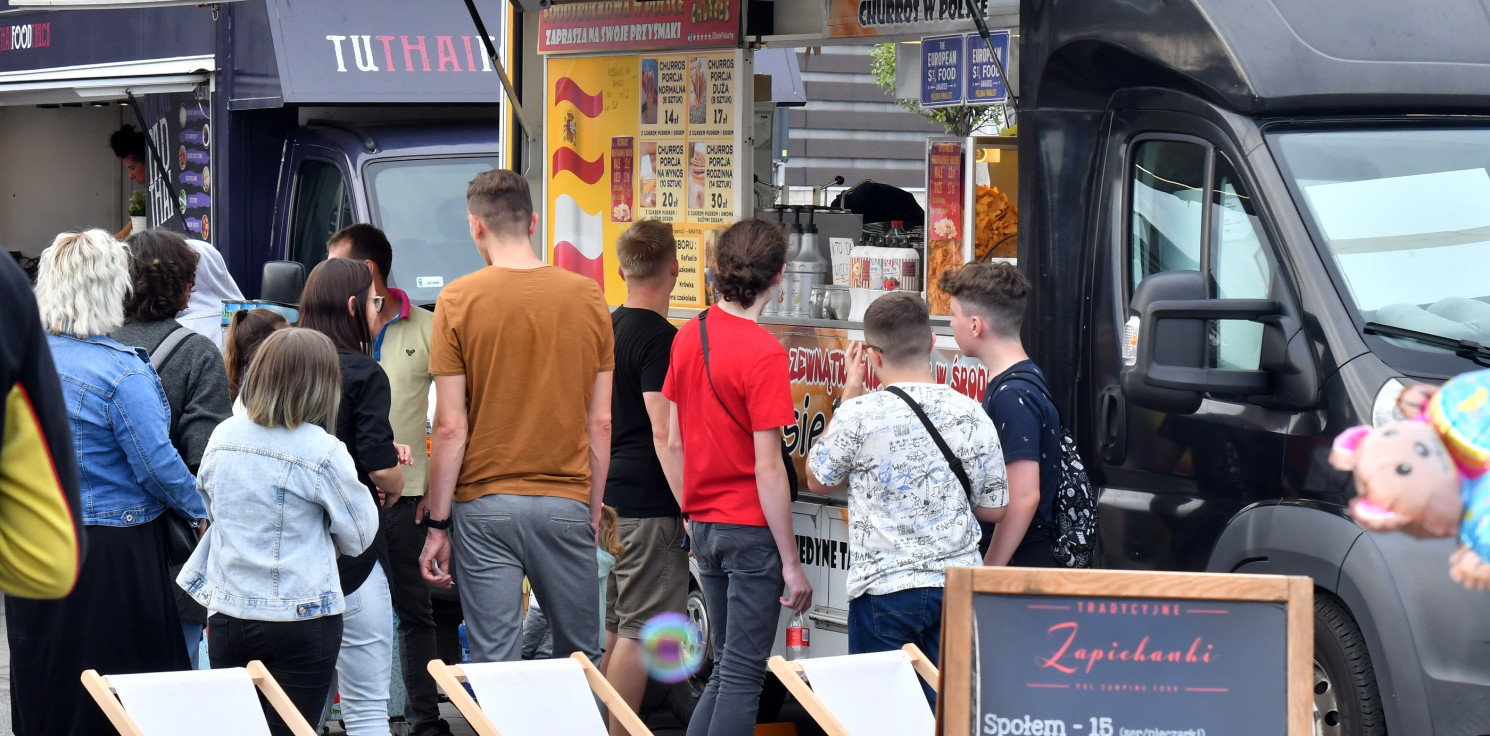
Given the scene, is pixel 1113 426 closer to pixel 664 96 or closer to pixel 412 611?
pixel 664 96

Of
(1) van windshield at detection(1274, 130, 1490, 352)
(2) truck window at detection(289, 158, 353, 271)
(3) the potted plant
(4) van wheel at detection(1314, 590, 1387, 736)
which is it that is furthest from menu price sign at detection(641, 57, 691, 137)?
(3) the potted plant

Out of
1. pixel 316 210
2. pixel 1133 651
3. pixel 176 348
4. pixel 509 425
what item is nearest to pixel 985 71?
pixel 509 425

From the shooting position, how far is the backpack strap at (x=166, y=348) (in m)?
4.89

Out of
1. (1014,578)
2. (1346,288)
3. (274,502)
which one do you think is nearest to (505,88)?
(274,502)

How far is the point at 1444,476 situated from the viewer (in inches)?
84.7

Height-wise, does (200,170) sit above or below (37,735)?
above

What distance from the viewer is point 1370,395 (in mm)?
4199

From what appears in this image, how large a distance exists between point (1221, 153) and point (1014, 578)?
76.4 inches

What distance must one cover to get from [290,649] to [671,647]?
73.9 inches

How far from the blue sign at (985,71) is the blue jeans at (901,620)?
192 cm

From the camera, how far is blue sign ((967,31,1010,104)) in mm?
5547

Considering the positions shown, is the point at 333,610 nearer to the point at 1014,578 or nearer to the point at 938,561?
the point at 938,561

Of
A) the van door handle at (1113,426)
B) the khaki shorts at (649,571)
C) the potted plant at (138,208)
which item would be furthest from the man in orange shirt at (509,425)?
the potted plant at (138,208)

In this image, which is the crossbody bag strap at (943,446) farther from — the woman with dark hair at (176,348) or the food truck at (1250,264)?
the woman with dark hair at (176,348)
